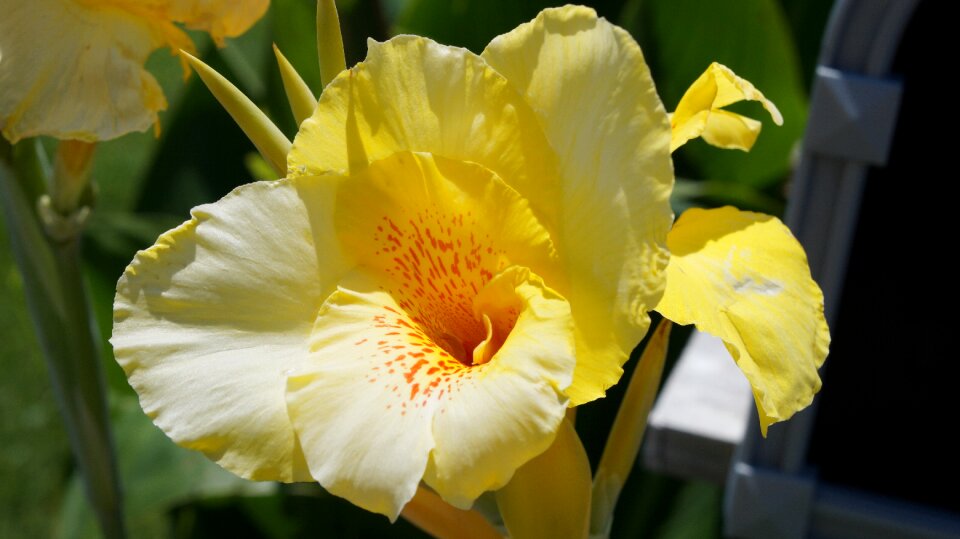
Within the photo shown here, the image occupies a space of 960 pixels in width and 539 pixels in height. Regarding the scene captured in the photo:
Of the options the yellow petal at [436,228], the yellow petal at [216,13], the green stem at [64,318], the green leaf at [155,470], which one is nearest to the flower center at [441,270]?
the yellow petal at [436,228]

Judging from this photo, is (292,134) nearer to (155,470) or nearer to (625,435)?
(155,470)

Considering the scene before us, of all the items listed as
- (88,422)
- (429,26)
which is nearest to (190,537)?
(88,422)

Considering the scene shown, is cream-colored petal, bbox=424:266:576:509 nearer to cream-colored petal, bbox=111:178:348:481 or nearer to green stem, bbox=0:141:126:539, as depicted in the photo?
cream-colored petal, bbox=111:178:348:481

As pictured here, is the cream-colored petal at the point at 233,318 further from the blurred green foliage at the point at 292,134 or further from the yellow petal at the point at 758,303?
the blurred green foliage at the point at 292,134

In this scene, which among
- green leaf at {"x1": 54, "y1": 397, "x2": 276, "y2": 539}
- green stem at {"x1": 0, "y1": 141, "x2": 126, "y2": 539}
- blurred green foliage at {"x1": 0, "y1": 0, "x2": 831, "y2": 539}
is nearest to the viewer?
green stem at {"x1": 0, "y1": 141, "x2": 126, "y2": 539}

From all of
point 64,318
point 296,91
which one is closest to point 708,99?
point 296,91

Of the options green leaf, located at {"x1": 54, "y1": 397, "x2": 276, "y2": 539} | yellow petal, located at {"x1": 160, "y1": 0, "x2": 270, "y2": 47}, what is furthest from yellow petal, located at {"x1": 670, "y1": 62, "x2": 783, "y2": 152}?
green leaf, located at {"x1": 54, "y1": 397, "x2": 276, "y2": 539}
